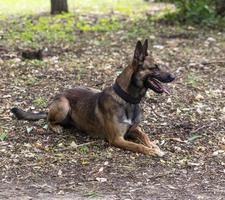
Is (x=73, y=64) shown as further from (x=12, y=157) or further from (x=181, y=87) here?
(x=12, y=157)

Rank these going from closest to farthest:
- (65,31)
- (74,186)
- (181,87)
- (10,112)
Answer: (74,186) → (10,112) → (181,87) → (65,31)

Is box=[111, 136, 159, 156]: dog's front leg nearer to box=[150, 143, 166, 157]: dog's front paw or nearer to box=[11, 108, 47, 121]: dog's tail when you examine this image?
box=[150, 143, 166, 157]: dog's front paw

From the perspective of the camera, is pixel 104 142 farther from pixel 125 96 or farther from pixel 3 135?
pixel 3 135

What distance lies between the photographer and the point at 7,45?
449 inches

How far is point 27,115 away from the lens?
24.6 feet

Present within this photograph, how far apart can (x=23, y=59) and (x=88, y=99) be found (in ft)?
11.6

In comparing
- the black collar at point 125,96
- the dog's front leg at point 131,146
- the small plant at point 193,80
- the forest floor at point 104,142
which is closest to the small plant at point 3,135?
the forest floor at point 104,142

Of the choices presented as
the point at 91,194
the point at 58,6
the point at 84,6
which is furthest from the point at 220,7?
the point at 91,194

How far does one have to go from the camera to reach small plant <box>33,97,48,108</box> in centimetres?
809

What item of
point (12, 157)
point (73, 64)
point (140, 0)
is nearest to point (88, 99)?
point (12, 157)

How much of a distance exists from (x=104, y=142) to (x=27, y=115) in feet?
3.90

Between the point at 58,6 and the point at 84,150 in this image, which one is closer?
the point at 84,150

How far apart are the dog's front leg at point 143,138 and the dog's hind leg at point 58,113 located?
0.88 metres

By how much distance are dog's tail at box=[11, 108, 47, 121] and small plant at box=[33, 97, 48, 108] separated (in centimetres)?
55
